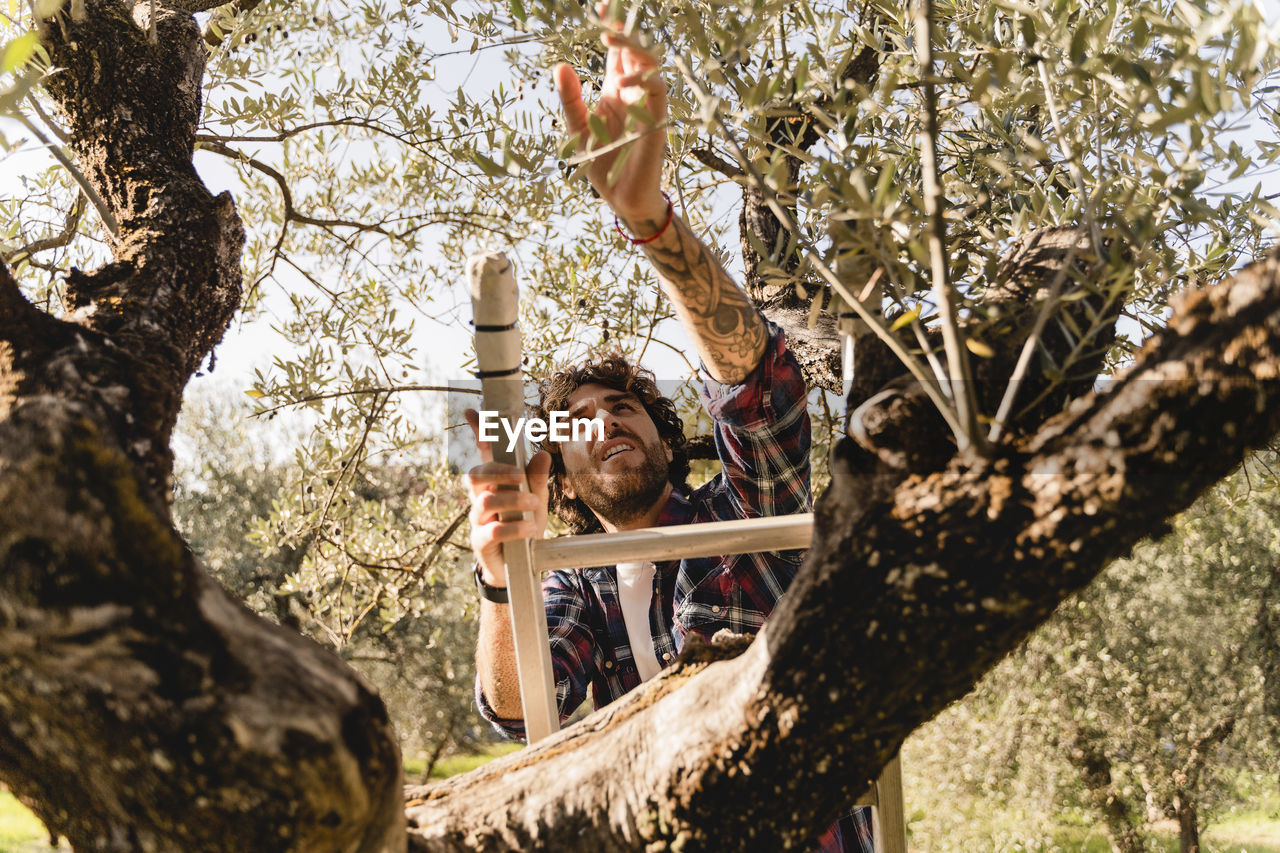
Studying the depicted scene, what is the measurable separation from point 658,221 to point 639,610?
1.67 m

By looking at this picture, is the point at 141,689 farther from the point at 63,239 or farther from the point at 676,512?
the point at 63,239

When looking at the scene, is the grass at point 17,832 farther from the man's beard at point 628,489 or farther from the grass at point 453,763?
the man's beard at point 628,489

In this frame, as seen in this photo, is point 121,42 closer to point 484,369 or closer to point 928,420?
point 484,369

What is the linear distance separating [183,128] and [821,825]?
8.46 ft

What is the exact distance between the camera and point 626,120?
56.6 inches

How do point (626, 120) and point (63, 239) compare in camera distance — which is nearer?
point (626, 120)

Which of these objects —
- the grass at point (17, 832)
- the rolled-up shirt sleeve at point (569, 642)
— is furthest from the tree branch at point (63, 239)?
the grass at point (17, 832)

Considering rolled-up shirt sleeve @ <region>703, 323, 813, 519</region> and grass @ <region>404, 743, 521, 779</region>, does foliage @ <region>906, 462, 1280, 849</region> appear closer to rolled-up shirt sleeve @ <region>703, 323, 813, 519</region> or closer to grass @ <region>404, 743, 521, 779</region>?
rolled-up shirt sleeve @ <region>703, 323, 813, 519</region>

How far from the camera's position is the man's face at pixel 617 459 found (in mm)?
3232

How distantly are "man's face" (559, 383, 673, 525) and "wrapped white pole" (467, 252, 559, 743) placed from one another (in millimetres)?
1293

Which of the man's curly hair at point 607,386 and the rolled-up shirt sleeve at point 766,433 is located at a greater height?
the man's curly hair at point 607,386

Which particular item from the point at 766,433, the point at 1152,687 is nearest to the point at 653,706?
the point at 766,433

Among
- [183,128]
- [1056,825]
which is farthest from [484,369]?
[1056,825]

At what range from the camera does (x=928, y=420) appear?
1.21 m
